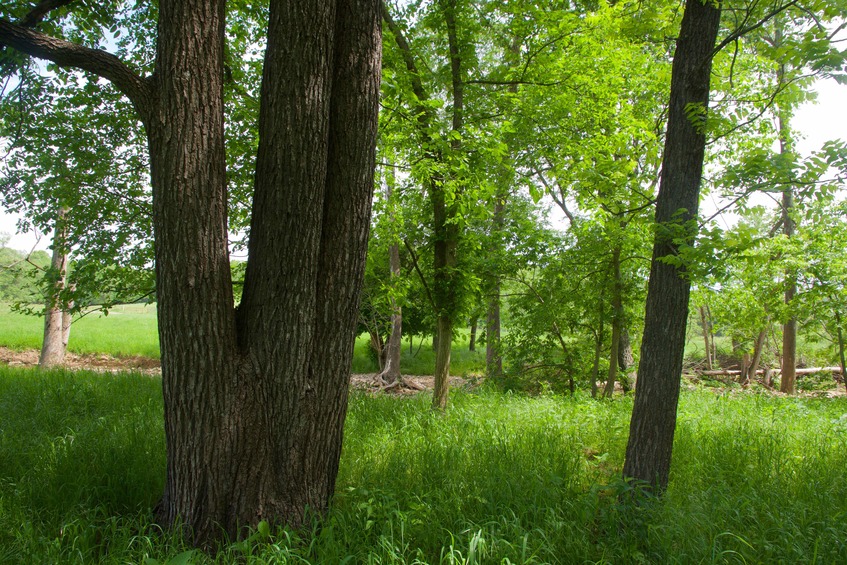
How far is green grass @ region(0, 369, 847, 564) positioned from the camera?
107 inches

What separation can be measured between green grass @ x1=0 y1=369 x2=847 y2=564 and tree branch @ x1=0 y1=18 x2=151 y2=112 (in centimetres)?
255

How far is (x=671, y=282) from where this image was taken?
3.68 meters

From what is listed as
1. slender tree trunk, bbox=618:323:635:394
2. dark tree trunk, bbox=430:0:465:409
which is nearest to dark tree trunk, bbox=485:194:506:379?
dark tree trunk, bbox=430:0:465:409

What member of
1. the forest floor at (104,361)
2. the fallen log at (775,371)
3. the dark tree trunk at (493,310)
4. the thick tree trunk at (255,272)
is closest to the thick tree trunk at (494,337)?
the dark tree trunk at (493,310)

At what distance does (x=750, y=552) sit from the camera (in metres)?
2.74

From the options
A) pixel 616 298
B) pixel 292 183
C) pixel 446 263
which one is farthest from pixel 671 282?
pixel 616 298

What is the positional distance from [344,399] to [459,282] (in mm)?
3444

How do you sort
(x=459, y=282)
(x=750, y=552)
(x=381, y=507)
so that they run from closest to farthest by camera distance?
(x=750, y=552) → (x=381, y=507) → (x=459, y=282)

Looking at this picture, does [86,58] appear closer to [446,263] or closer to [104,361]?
[446,263]

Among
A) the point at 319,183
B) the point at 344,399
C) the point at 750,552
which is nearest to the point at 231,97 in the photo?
the point at 319,183

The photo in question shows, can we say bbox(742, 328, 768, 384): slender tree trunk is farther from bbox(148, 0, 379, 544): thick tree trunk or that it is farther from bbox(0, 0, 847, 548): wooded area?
bbox(148, 0, 379, 544): thick tree trunk

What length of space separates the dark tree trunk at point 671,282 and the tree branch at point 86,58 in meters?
3.60

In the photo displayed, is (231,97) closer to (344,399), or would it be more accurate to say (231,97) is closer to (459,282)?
(459,282)

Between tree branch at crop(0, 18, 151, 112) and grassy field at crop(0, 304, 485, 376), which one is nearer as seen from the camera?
tree branch at crop(0, 18, 151, 112)
